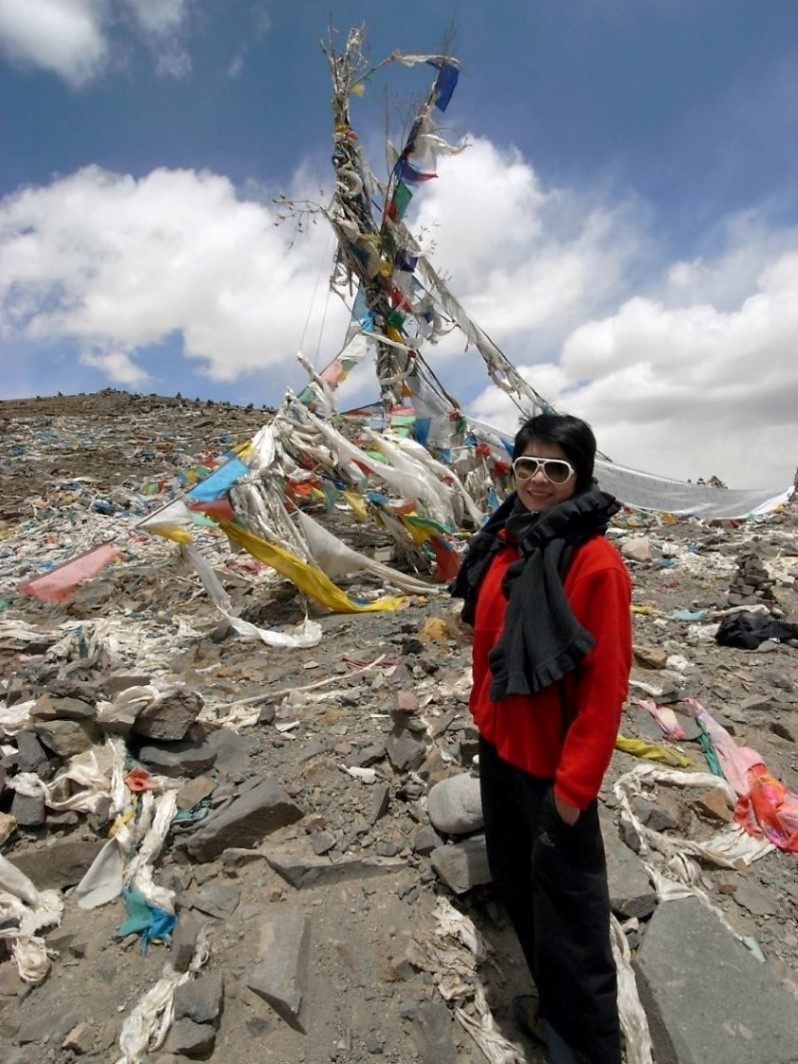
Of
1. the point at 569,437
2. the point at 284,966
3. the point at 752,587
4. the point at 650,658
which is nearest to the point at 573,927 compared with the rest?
A: the point at 284,966

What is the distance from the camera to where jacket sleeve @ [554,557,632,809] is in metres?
1.64

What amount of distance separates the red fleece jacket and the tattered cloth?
384 cm

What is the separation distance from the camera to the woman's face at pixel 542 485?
1.82 meters

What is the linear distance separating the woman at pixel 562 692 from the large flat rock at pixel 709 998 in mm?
350

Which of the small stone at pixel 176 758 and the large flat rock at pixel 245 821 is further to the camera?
the small stone at pixel 176 758

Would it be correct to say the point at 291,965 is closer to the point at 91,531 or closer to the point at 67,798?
A: the point at 67,798

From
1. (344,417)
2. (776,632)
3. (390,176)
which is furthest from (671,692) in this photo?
(390,176)

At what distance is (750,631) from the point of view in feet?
16.4

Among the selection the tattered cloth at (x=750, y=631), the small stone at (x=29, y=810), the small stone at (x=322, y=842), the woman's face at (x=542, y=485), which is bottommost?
the small stone at (x=322, y=842)

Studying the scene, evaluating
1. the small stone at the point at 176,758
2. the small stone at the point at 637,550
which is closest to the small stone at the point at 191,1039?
the small stone at the point at 176,758

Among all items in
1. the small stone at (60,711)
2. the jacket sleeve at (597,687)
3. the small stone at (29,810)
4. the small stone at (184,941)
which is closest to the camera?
the jacket sleeve at (597,687)

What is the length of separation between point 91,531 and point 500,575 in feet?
29.6

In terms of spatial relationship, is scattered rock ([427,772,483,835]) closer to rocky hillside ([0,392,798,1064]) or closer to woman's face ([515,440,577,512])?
rocky hillside ([0,392,798,1064])

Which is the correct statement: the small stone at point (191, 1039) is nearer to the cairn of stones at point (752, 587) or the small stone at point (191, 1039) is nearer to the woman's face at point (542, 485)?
the woman's face at point (542, 485)
